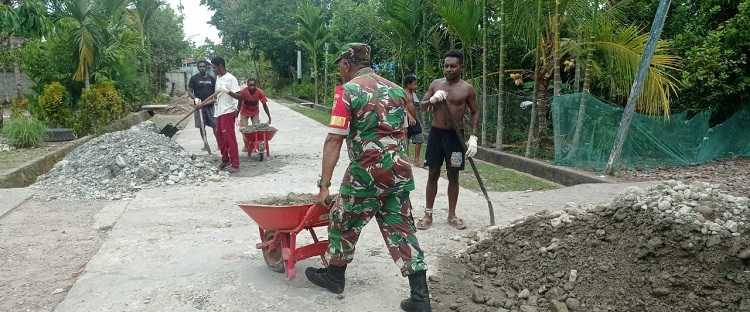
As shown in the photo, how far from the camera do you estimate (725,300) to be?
3221mm

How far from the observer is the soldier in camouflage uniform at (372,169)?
338 centimetres

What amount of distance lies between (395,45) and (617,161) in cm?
772

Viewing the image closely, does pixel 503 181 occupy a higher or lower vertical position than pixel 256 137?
lower

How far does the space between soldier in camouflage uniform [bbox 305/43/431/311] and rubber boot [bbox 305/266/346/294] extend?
0.17m

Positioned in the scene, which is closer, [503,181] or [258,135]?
[503,181]

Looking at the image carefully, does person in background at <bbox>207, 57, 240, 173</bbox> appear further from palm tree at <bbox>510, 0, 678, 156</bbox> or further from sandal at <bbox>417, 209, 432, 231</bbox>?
palm tree at <bbox>510, 0, 678, 156</bbox>

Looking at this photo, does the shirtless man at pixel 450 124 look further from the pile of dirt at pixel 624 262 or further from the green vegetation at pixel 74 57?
the green vegetation at pixel 74 57

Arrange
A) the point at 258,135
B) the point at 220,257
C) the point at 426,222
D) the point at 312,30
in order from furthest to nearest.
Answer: the point at 312,30
the point at 258,135
the point at 426,222
the point at 220,257

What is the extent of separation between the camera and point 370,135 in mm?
3408

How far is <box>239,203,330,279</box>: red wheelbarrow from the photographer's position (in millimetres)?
3541

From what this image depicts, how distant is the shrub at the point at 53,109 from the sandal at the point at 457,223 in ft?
36.4

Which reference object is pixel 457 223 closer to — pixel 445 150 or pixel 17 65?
pixel 445 150

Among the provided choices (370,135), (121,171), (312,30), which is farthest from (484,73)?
(312,30)

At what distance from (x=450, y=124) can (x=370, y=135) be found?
1.93m
